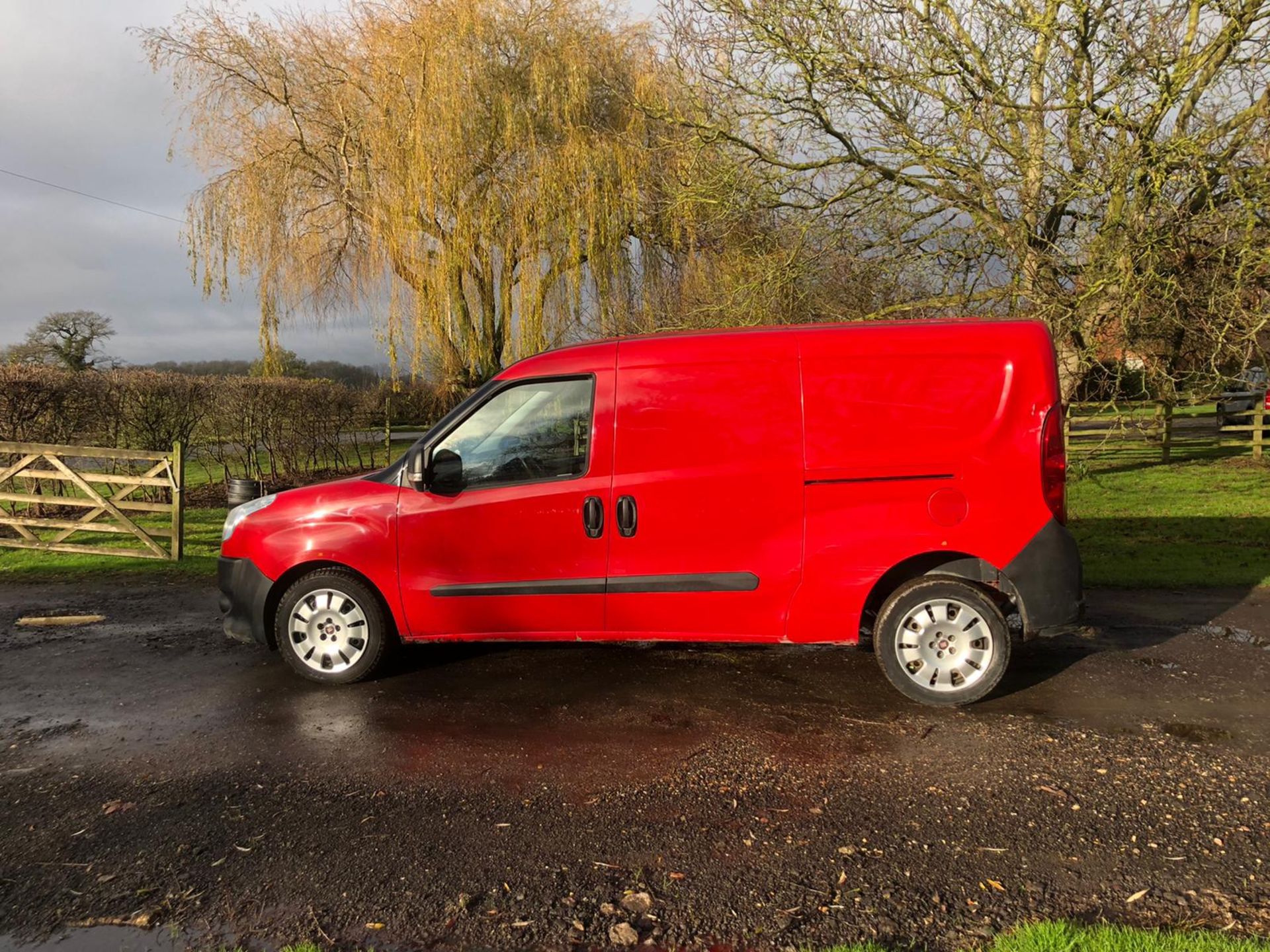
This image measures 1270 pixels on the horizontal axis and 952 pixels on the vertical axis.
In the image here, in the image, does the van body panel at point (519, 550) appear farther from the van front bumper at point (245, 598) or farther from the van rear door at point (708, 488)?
the van front bumper at point (245, 598)

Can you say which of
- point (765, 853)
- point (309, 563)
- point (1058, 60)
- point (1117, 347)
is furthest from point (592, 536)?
point (1058, 60)

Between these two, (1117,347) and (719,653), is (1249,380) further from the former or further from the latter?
(719,653)

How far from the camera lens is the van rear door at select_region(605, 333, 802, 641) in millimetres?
4422

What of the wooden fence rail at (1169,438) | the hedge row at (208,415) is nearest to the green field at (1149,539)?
the wooden fence rail at (1169,438)

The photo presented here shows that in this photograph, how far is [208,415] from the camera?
14.0 meters

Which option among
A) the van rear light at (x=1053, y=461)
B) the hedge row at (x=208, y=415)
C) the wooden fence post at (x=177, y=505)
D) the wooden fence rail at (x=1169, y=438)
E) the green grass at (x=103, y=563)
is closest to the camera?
the van rear light at (x=1053, y=461)

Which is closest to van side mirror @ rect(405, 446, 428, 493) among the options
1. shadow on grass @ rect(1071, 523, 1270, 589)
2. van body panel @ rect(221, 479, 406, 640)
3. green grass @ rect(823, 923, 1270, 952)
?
van body panel @ rect(221, 479, 406, 640)

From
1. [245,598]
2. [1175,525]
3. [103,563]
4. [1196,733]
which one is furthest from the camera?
[1175,525]

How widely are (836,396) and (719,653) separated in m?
1.99

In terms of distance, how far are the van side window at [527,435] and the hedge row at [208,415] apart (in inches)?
383

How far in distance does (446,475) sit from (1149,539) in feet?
27.4

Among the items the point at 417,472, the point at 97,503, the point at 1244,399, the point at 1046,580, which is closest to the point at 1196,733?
the point at 1046,580

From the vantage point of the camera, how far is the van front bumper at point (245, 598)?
15.8 ft

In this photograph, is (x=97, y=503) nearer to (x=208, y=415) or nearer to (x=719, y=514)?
(x=208, y=415)
